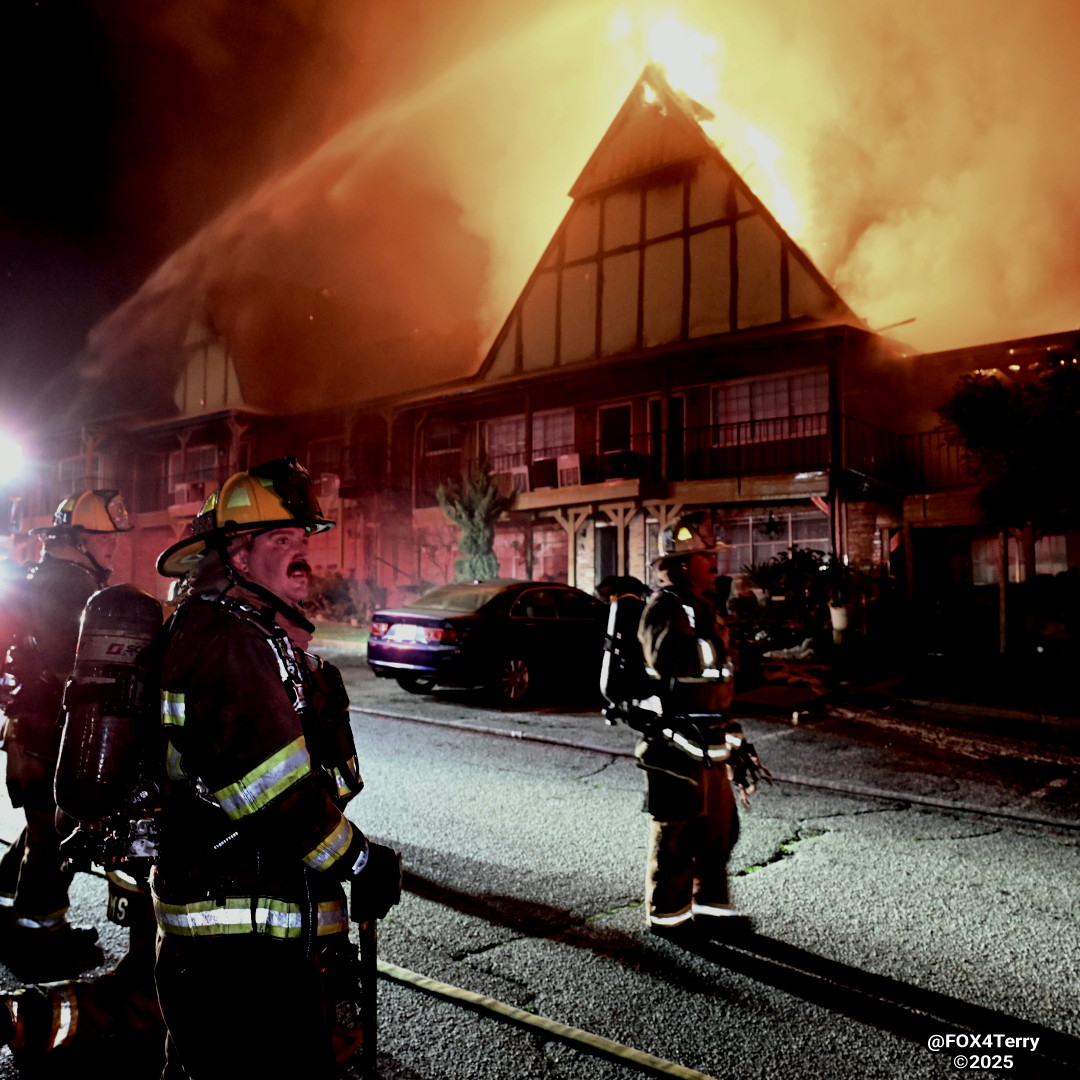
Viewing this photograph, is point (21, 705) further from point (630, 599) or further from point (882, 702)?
A: point (882, 702)

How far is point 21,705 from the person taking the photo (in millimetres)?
3703

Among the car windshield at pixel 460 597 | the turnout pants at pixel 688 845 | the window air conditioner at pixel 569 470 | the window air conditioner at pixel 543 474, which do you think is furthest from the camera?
the window air conditioner at pixel 543 474

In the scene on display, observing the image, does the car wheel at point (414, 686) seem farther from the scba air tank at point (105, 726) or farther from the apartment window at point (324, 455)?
the apartment window at point (324, 455)

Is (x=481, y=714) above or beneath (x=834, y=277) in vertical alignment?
beneath

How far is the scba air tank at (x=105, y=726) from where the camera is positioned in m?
2.07

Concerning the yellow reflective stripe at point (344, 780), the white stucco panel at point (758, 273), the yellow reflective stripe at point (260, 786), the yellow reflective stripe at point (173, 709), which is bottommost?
the yellow reflective stripe at point (344, 780)

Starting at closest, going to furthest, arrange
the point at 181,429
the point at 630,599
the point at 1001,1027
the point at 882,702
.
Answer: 1. the point at 1001,1027
2. the point at 630,599
3. the point at 882,702
4. the point at 181,429

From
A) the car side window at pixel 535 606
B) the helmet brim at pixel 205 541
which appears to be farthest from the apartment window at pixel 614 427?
the helmet brim at pixel 205 541

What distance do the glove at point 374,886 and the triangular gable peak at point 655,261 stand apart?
16977 mm

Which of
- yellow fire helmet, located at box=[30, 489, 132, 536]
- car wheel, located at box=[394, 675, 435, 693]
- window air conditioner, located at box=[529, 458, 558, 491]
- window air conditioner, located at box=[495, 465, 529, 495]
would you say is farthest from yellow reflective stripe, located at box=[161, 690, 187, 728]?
window air conditioner, located at box=[495, 465, 529, 495]

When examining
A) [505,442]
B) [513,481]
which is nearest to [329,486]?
[505,442]

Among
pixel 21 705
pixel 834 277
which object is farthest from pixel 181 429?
pixel 21 705

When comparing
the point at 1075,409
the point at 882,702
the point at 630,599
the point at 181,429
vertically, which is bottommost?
the point at 882,702

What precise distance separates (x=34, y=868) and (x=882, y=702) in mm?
9381
